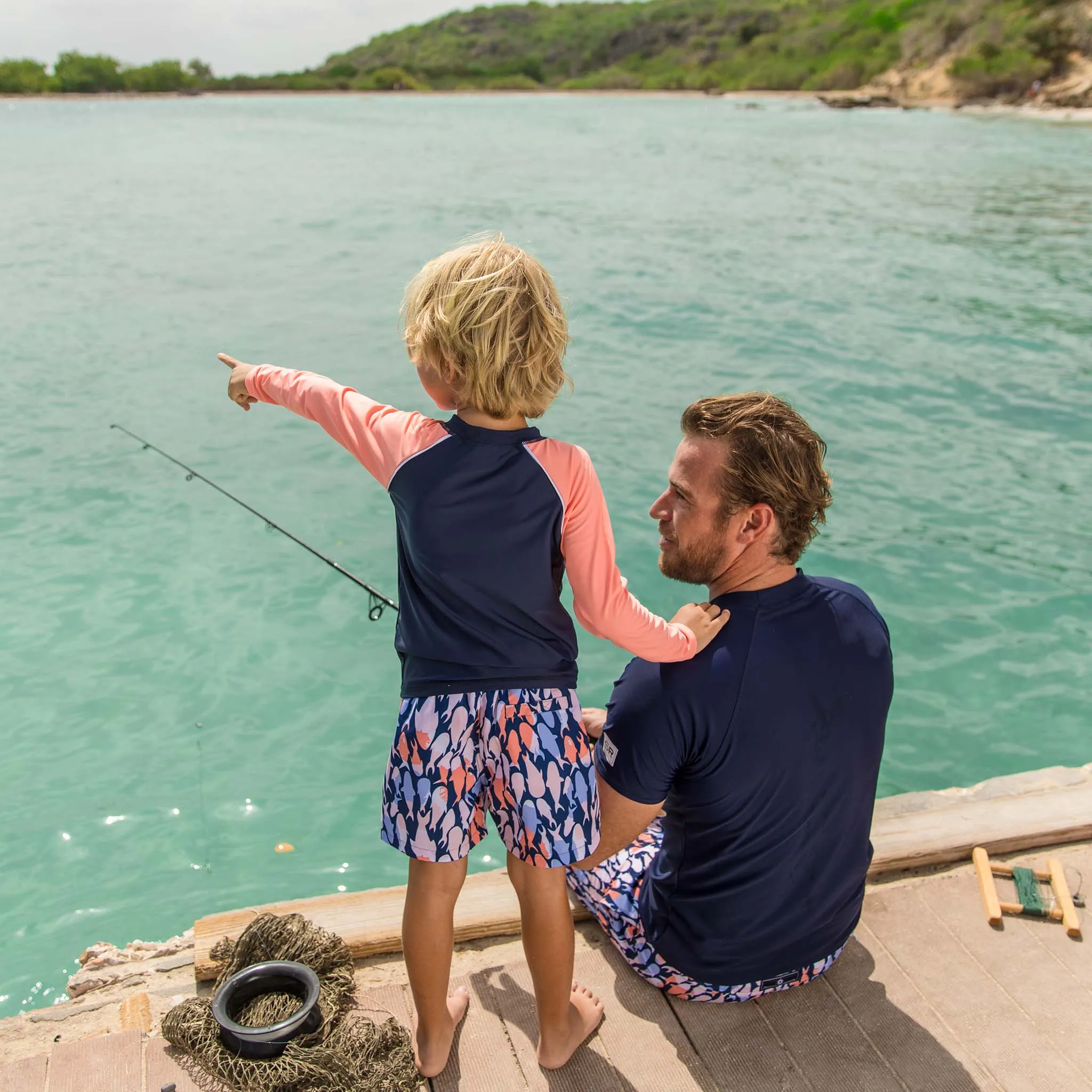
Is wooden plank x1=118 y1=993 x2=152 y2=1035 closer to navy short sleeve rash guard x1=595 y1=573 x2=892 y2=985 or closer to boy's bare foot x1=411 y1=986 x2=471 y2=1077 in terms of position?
boy's bare foot x1=411 y1=986 x2=471 y2=1077

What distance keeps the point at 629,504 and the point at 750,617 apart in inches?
190

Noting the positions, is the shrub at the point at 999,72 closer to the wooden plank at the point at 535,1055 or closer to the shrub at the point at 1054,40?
the shrub at the point at 1054,40

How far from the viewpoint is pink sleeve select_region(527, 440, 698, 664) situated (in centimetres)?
166

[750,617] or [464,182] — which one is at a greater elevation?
[750,617]

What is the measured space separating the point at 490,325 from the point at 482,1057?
1.36 m

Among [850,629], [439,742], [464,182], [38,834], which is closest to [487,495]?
[439,742]

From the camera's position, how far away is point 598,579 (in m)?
1.69

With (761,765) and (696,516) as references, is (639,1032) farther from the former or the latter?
(696,516)

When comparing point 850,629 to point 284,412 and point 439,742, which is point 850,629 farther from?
point 284,412

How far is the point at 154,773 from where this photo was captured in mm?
4082

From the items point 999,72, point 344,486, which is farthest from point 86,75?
point 344,486

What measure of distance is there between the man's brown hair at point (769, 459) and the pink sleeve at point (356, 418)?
48cm

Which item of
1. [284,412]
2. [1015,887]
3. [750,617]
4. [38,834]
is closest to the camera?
[750,617]

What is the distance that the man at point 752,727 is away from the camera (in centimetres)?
170
